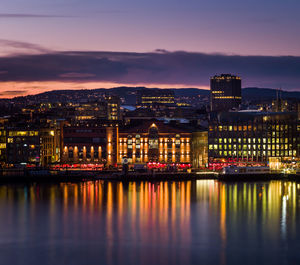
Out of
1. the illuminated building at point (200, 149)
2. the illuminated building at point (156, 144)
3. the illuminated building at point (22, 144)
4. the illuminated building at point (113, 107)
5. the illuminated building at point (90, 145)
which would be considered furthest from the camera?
the illuminated building at point (113, 107)

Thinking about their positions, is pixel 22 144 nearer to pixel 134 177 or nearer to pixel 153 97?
pixel 134 177

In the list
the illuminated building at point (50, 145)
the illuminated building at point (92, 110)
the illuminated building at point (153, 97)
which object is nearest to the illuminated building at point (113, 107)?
the illuminated building at point (92, 110)

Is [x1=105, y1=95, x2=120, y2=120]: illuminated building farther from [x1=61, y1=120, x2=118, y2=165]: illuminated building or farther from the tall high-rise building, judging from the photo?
[x1=61, y1=120, x2=118, y2=165]: illuminated building

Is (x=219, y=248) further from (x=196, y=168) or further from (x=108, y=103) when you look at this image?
(x=108, y=103)

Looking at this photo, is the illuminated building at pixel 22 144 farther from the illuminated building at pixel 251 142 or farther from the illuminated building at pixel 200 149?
the illuminated building at pixel 251 142

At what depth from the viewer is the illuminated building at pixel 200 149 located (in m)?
59.2

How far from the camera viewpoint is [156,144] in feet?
193

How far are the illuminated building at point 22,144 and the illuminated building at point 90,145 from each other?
212cm

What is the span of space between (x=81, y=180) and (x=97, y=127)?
6.35 metres

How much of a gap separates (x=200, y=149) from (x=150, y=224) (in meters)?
24.0

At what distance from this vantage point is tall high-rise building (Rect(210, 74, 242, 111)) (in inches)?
5477

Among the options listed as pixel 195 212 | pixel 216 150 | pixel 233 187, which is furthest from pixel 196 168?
pixel 195 212

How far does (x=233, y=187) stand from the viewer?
165ft

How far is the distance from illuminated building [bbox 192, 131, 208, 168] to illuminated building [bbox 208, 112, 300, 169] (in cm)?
108
